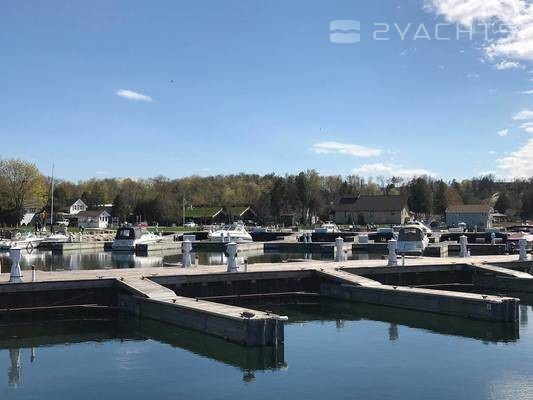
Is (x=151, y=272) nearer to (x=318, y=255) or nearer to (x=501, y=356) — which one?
(x=501, y=356)

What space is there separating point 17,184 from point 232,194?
61536 mm

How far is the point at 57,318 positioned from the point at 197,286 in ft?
19.7

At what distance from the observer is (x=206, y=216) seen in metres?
135

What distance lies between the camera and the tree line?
107 metres

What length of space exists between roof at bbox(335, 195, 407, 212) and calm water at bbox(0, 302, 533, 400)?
107 m

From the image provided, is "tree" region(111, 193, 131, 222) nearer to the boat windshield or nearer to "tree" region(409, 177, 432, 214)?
"tree" region(409, 177, 432, 214)

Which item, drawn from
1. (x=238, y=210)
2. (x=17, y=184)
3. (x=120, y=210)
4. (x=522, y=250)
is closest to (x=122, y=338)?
(x=522, y=250)

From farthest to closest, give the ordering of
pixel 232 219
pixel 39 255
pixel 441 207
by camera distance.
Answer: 1. pixel 441 207
2. pixel 232 219
3. pixel 39 255

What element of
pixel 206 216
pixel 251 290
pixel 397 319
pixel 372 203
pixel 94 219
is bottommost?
pixel 397 319

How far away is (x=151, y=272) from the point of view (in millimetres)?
28297

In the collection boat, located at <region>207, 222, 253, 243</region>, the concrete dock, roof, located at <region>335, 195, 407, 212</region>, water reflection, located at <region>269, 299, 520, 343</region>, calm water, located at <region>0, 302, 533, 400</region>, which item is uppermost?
roof, located at <region>335, 195, 407, 212</region>

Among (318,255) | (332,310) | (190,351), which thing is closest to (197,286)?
(332,310)

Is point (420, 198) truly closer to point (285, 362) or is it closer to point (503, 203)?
point (503, 203)

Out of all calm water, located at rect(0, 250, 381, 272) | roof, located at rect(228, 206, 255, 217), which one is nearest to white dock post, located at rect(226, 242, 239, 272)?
calm water, located at rect(0, 250, 381, 272)
